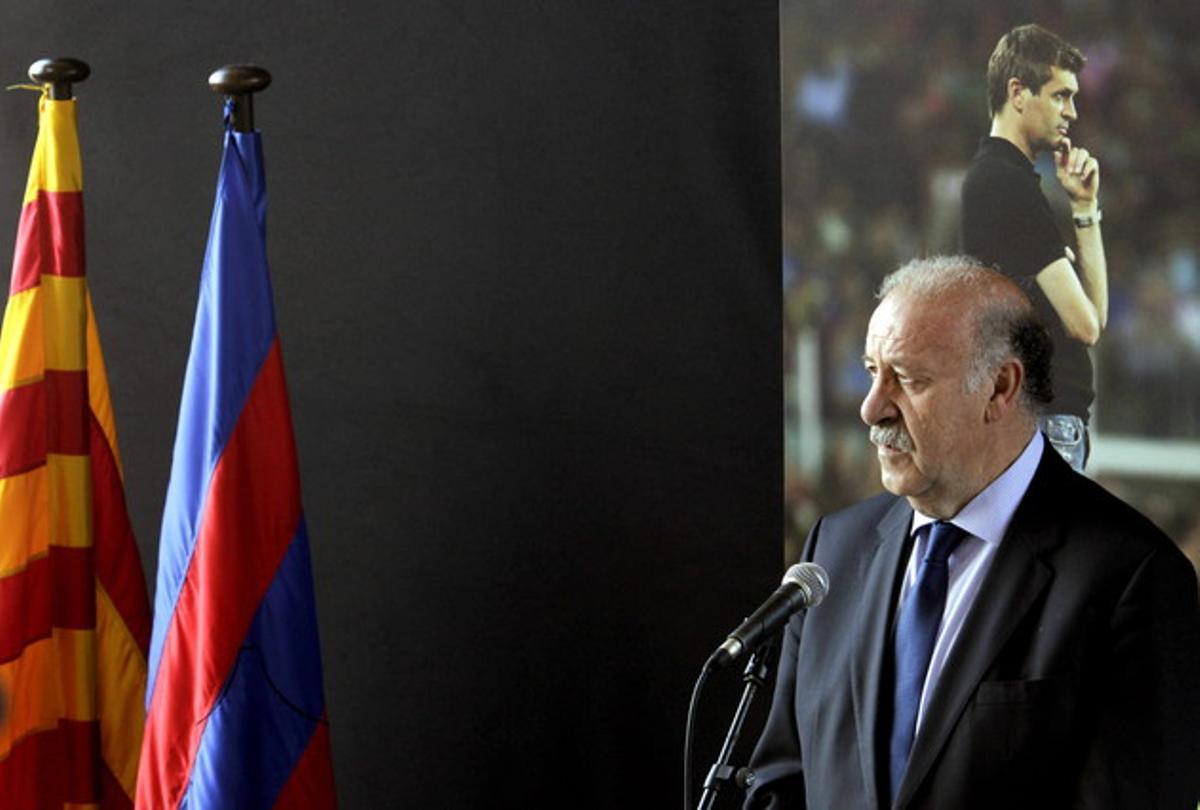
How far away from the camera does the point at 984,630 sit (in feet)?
6.86

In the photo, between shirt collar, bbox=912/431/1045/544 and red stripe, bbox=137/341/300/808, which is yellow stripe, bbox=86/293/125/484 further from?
shirt collar, bbox=912/431/1045/544

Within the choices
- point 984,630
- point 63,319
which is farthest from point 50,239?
point 984,630

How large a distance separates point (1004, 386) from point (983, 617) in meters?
0.31

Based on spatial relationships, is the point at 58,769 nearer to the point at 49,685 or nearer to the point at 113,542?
the point at 49,685

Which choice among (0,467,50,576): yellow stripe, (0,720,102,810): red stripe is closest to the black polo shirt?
(0,467,50,576): yellow stripe

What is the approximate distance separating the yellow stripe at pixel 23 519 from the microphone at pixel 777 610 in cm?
179

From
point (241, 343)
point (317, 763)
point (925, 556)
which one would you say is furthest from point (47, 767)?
point (925, 556)

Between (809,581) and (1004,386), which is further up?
(1004,386)

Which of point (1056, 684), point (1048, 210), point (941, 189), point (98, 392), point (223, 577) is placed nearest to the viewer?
point (1056, 684)

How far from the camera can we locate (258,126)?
3633 mm

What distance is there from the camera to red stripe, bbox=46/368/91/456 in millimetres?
3246

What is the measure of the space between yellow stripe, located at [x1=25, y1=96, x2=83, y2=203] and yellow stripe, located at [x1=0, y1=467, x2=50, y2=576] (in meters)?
0.57

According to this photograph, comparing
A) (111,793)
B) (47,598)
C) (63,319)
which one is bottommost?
(111,793)

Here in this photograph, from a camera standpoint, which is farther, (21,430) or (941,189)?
(21,430)
